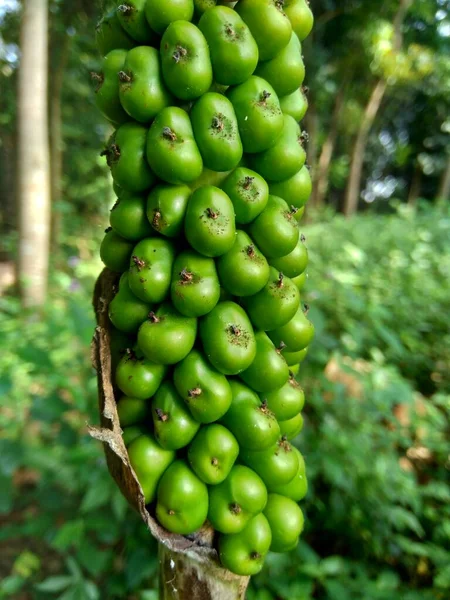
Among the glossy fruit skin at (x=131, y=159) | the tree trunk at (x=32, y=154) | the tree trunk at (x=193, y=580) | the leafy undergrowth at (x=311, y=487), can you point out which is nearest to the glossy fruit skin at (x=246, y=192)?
the glossy fruit skin at (x=131, y=159)

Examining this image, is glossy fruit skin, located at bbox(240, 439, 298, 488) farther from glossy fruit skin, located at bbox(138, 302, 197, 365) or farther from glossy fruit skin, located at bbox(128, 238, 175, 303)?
glossy fruit skin, located at bbox(128, 238, 175, 303)

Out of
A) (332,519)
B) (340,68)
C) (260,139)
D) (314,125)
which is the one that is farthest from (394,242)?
(340,68)

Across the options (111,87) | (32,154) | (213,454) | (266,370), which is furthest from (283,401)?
(32,154)

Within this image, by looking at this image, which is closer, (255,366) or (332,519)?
(255,366)

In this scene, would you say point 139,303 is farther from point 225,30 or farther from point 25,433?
point 25,433

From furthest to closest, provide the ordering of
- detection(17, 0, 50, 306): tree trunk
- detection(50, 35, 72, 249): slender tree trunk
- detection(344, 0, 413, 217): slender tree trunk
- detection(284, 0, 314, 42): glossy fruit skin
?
1. detection(344, 0, 413, 217): slender tree trunk
2. detection(50, 35, 72, 249): slender tree trunk
3. detection(17, 0, 50, 306): tree trunk
4. detection(284, 0, 314, 42): glossy fruit skin

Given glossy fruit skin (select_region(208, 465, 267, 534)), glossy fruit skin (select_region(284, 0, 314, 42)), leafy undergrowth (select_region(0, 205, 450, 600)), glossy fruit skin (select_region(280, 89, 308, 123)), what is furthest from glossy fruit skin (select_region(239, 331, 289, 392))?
leafy undergrowth (select_region(0, 205, 450, 600))

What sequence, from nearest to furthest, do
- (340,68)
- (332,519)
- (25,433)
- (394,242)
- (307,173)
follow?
(307,173), (332,519), (25,433), (394,242), (340,68)
